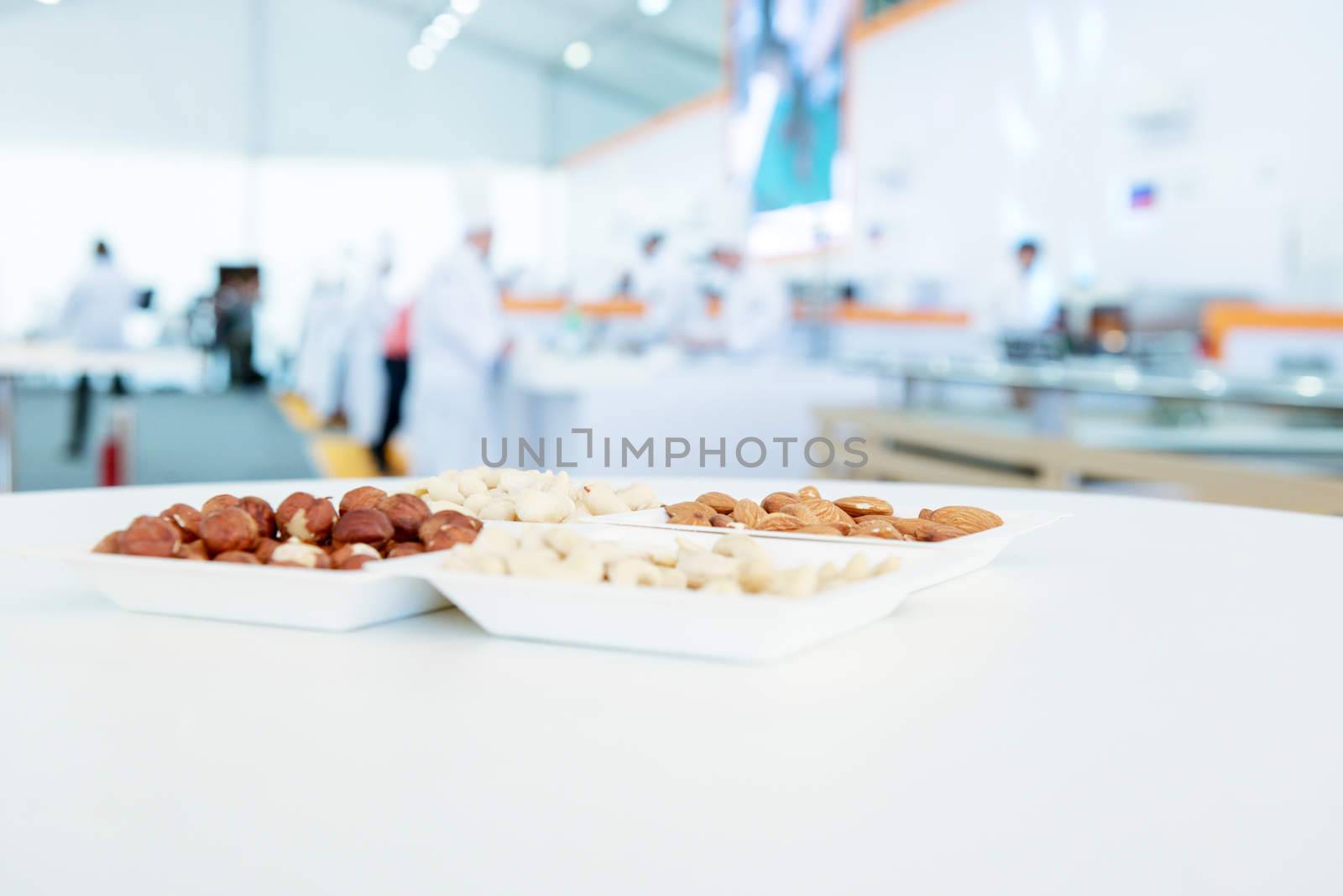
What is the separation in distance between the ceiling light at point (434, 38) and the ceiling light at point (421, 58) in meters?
0.05

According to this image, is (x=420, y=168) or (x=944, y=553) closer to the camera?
(x=944, y=553)

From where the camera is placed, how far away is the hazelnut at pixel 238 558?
61 cm

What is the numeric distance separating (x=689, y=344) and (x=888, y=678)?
4.87 metres

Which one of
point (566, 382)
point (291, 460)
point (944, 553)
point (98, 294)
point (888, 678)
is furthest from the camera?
point (98, 294)

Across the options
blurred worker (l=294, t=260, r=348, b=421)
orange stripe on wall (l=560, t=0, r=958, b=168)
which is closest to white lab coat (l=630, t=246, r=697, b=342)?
orange stripe on wall (l=560, t=0, r=958, b=168)

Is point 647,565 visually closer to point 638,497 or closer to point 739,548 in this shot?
point 739,548

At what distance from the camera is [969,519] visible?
30.1 inches

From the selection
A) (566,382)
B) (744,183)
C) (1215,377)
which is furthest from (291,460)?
(1215,377)

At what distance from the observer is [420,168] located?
1429cm

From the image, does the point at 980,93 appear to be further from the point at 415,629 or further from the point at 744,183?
the point at 415,629

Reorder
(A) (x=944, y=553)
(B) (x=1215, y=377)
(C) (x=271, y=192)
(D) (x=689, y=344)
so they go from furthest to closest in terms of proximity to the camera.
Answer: (C) (x=271, y=192), (D) (x=689, y=344), (B) (x=1215, y=377), (A) (x=944, y=553)

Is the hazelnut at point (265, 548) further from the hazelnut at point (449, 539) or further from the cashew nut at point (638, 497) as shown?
the cashew nut at point (638, 497)

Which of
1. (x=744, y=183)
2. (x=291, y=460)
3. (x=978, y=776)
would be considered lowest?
(x=291, y=460)

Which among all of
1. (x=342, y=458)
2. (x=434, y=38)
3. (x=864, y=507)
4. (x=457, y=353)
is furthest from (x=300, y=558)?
(x=434, y=38)
